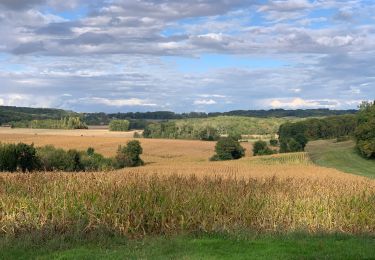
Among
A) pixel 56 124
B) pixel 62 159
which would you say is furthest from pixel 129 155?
pixel 56 124

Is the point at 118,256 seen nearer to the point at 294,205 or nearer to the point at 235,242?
the point at 235,242

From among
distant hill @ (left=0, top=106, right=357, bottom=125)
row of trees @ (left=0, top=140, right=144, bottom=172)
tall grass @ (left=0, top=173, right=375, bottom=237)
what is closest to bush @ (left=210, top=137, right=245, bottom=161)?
row of trees @ (left=0, top=140, right=144, bottom=172)

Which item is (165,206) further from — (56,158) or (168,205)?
(56,158)

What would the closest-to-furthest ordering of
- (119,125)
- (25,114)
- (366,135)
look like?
(366,135) → (119,125) → (25,114)

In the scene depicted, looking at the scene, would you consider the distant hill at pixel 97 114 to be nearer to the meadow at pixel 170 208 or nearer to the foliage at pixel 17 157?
the foliage at pixel 17 157

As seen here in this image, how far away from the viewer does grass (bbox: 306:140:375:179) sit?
221 ft

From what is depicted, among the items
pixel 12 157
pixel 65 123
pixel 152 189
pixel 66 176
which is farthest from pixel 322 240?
pixel 65 123

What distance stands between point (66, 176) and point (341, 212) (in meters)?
7.76

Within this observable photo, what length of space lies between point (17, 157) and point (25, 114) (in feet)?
320

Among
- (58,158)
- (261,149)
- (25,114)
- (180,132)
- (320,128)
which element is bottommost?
(58,158)

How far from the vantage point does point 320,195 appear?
45.9ft

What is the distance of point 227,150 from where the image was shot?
89688 mm

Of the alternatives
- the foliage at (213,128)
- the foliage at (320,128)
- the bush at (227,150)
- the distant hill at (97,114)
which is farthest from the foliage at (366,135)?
the distant hill at (97,114)

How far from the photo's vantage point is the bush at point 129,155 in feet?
247
